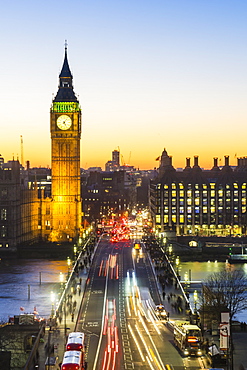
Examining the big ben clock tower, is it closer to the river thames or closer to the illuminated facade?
the river thames

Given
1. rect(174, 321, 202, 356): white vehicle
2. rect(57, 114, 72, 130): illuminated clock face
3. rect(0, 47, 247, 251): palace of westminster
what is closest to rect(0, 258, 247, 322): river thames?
rect(0, 47, 247, 251): palace of westminster

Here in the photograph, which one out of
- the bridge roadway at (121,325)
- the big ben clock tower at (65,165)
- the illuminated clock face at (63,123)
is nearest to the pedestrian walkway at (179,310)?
the bridge roadway at (121,325)

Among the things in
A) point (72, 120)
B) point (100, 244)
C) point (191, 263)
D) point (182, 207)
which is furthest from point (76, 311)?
point (182, 207)

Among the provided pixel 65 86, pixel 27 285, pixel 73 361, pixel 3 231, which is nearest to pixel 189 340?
pixel 73 361

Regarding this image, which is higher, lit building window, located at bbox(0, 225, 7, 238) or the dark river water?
lit building window, located at bbox(0, 225, 7, 238)

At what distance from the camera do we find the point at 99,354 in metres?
44.7

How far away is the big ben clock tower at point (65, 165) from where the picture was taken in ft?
409

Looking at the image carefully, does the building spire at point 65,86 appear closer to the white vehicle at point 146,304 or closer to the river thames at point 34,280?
the river thames at point 34,280

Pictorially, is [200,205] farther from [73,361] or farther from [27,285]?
[73,361]

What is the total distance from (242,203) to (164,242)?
3410 centimetres

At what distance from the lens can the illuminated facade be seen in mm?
147250

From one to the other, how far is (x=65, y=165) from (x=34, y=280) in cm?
4454

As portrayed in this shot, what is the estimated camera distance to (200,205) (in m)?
149

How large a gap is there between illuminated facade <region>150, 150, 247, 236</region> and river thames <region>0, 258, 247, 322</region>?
33580 millimetres
